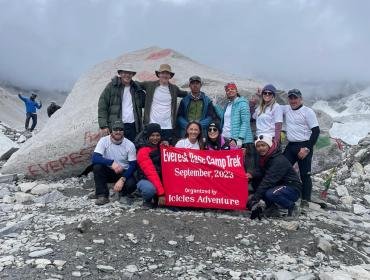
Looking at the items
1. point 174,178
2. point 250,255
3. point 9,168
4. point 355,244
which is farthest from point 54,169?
point 355,244

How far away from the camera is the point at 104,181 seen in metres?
8.34

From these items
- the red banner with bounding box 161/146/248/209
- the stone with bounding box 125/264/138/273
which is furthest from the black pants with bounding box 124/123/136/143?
the stone with bounding box 125/264/138/273

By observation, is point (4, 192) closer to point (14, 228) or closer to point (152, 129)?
point (14, 228)

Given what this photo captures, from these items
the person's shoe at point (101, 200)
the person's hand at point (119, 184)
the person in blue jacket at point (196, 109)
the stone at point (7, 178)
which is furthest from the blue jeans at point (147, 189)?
the stone at point (7, 178)

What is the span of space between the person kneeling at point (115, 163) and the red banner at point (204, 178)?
64 cm

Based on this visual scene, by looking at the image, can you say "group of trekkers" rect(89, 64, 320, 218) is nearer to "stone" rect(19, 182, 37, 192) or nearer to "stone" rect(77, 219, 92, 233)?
"stone" rect(77, 219, 92, 233)

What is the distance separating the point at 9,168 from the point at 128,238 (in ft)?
16.0

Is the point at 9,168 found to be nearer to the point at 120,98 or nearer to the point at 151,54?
the point at 120,98

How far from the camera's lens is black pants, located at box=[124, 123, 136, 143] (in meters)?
8.93

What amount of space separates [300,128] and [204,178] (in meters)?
1.95

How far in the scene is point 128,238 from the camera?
261 inches

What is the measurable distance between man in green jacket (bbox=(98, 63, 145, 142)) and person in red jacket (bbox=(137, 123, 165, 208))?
2.86 ft

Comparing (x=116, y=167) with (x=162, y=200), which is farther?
(x=116, y=167)

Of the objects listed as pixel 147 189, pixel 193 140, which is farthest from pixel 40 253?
pixel 193 140
